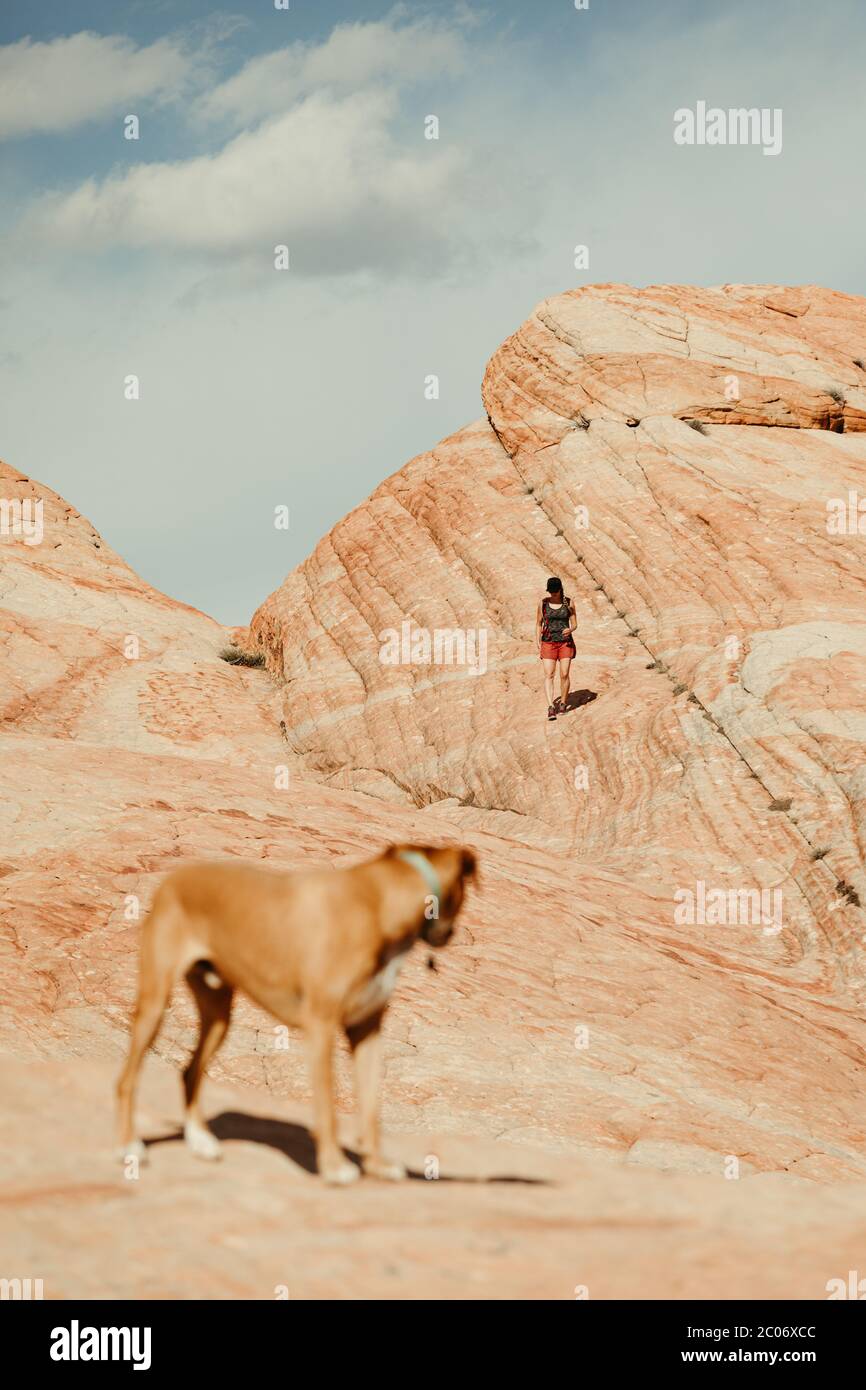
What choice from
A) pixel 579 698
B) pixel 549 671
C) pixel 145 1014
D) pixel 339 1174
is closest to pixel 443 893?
pixel 339 1174

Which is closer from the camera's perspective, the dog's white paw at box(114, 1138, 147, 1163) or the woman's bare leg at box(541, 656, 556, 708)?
A: the dog's white paw at box(114, 1138, 147, 1163)

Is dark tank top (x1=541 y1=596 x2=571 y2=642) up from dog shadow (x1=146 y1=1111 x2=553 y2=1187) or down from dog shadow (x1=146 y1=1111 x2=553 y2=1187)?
up

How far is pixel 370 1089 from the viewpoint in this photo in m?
6.15

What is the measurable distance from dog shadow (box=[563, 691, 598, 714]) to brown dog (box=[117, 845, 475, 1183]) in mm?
22702

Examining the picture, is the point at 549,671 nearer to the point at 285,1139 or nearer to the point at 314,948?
the point at 285,1139

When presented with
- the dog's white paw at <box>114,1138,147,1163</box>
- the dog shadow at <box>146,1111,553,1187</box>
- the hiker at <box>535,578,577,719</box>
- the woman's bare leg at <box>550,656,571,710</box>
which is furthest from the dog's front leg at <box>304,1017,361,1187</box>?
the woman's bare leg at <box>550,656,571,710</box>

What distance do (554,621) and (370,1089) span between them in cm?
2179

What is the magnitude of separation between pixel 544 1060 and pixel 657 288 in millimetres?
33678

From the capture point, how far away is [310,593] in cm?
3991

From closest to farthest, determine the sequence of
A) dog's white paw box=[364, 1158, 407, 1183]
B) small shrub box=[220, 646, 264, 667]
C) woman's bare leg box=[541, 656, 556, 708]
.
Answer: dog's white paw box=[364, 1158, 407, 1183] < woman's bare leg box=[541, 656, 556, 708] < small shrub box=[220, 646, 264, 667]

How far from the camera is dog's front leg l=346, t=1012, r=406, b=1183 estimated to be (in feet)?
20.2

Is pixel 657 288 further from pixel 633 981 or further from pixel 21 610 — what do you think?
pixel 633 981

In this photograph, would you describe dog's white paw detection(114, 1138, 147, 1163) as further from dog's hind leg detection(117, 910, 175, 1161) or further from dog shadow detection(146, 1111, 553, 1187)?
dog shadow detection(146, 1111, 553, 1187)

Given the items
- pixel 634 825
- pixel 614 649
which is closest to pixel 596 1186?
pixel 634 825
